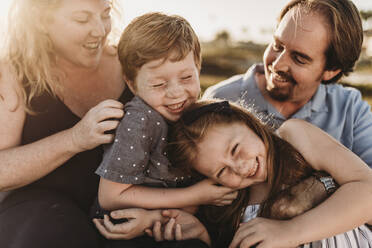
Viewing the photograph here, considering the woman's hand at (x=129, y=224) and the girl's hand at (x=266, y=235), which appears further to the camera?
the woman's hand at (x=129, y=224)

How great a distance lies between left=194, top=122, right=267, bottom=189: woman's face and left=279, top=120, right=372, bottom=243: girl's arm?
264 mm

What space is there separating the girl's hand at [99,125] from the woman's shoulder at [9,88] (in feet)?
1.44

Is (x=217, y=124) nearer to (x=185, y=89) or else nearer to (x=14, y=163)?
(x=185, y=89)

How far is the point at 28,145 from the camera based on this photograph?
2.13 m

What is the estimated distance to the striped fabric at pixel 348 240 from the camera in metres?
1.98

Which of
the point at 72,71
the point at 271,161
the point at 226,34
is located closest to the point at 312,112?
the point at 271,161

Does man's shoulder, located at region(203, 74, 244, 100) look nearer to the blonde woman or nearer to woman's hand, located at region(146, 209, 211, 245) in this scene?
the blonde woman

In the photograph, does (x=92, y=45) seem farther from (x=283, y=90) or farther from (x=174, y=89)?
(x=283, y=90)

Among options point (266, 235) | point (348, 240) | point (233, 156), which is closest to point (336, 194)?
point (348, 240)

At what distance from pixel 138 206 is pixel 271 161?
0.74 m

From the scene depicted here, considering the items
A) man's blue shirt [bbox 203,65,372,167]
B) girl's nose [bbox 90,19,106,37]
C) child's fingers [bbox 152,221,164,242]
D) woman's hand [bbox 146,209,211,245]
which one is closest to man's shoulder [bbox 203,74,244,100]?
man's blue shirt [bbox 203,65,372,167]

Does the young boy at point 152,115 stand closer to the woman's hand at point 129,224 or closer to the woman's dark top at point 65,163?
the woman's hand at point 129,224

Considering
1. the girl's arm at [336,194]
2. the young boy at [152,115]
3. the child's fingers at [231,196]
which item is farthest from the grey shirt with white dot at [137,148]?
the girl's arm at [336,194]

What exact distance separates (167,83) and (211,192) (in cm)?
62
